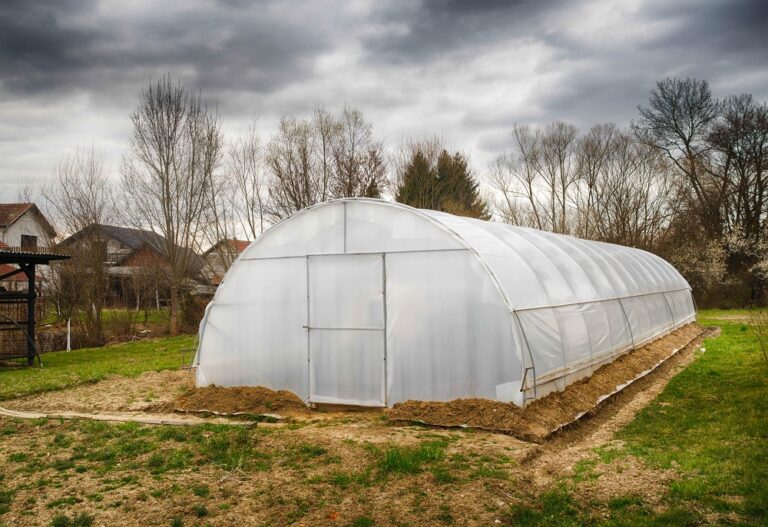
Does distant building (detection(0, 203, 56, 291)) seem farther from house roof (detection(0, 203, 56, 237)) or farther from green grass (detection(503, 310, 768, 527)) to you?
green grass (detection(503, 310, 768, 527))

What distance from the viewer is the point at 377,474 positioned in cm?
688

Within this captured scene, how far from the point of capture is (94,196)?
85.4 ft

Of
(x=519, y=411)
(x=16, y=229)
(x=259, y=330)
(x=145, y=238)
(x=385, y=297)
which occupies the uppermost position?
(x=16, y=229)

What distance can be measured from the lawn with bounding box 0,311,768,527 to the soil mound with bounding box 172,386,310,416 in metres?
1.13

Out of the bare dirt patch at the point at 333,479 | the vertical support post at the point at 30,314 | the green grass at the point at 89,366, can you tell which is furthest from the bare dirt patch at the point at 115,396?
the vertical support post at the point at 30,314

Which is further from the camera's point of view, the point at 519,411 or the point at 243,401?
the point at 243,401

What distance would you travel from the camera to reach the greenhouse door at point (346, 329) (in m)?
10.3

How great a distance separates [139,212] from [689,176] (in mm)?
32268

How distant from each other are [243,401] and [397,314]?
3174 mm

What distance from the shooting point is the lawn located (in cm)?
582

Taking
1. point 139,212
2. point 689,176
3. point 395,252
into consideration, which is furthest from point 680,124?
point 395,252

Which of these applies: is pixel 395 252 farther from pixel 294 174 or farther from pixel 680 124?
pixel 680 124

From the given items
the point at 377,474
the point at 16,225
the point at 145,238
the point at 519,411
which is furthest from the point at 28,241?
the point at 377,474

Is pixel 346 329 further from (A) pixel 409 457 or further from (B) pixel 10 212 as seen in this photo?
(B) pixel 10 212
